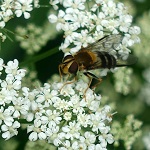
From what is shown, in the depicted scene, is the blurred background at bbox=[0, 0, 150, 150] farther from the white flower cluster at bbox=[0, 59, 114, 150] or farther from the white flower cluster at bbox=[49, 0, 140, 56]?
the white flower cluster at bbox=[0, 59, 114, 150]

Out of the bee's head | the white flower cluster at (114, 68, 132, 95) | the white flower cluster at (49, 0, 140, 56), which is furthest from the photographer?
the white flower cluster at (114, 68, 132, 95)

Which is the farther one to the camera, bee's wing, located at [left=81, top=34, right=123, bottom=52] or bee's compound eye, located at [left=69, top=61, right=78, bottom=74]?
bee's wing, located at [left=81, top=34, right=123, bottom=52]

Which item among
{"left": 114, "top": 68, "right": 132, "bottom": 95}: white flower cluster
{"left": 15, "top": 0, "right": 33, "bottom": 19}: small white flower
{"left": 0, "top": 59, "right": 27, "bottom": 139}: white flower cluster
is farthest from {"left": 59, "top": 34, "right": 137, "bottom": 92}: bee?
{"left": 114, "top": 68, "right": 132, "bottom": 95}: white flower cluster

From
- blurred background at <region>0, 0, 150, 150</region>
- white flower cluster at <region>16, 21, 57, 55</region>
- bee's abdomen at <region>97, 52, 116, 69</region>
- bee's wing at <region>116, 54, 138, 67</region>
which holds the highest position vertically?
bee's abdomen at <region>97, 52, 116, 69</region>

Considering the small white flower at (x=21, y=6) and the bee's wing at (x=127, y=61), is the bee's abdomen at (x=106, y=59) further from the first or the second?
the small white flower at (x=21, y=6)

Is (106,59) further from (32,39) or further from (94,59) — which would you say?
(32,39)

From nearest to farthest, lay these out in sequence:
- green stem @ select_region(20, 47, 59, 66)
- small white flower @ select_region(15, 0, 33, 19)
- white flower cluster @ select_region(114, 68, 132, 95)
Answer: small white flower @ select_region(15, 0, 33, 19) < green stem @ select_region(20, 47, 59, 66) < white flower cluster @ select_region(114, 68, 132, 95)

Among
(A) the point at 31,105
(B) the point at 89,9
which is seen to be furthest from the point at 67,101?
(B) the point at 89,9
